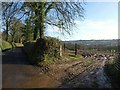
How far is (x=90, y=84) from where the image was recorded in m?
10.2

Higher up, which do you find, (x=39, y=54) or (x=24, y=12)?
(x=24, y=12)

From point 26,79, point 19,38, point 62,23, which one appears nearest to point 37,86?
point 26,79

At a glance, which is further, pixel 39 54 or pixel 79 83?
pixel 39 54

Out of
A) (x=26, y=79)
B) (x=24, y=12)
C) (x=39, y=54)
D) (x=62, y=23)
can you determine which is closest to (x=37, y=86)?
(x=26, y=79)

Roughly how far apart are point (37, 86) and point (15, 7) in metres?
15.2

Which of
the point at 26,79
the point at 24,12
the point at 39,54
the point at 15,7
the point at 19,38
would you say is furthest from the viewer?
the point at 19,38

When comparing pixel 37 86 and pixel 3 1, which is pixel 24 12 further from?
pixel 37 86

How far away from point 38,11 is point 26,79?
45.4ft

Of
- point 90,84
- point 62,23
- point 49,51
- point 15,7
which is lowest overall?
point 90,84

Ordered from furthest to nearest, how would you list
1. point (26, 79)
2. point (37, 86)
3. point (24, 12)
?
point (24, 12), point (26, 79), point (37, 86)

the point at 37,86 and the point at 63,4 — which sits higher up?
the point at 63,4

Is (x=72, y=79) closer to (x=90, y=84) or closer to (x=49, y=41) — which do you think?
(x=90, y=84)

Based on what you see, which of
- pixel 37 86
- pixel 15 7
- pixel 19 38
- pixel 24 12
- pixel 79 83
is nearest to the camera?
pixel 37 86

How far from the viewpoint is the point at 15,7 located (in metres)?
23.6
